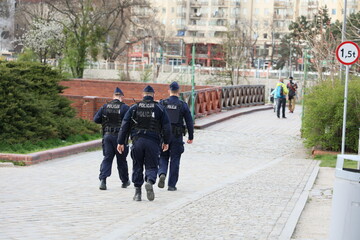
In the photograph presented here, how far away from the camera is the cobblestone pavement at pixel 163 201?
875cm

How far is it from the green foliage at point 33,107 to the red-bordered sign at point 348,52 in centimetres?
706

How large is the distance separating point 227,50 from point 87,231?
48707 mm

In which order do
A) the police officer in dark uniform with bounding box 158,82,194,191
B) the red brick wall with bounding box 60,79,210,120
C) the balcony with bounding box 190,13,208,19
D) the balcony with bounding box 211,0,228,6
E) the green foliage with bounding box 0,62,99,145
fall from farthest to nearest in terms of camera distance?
the balcony with bounding box 190,13,208,19 → the balcony with bounding box 211,0,228,6 → the red brick wall with bounding box 60,79,210,120 → the green foliage with bounding box 0,62,99,145 → the police officer in dark uniform with bounding box 158,82,194,191

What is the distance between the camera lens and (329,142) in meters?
19.2

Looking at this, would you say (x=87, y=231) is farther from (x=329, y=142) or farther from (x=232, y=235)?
(x=329, y=142)

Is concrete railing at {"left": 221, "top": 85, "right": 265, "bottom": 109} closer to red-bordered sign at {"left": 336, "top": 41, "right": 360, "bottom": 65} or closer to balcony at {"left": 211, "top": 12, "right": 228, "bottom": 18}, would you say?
red-bordered sign at {"left": 336, "top": 41, "right": 360, "bottom": 65}

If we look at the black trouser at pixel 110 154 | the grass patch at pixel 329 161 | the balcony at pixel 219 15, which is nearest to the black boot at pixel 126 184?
the black trouser at pixel 110 154

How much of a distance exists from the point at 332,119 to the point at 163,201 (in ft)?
30.1

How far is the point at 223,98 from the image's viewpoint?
31625 mm

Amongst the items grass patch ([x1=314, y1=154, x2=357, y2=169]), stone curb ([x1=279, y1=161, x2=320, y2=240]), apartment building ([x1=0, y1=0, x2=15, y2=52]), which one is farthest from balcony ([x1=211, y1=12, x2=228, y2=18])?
stone curb ([x1=279, y1=161, x2=320, y2=240])

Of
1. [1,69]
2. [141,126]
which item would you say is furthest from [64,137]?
[141,126]

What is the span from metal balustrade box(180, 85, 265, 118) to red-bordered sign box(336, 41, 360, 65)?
979cm

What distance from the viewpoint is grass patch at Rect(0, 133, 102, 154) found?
16.6m

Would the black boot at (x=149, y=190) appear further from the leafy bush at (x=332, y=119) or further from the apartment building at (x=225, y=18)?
the apartment building at (x=225, y=18)
